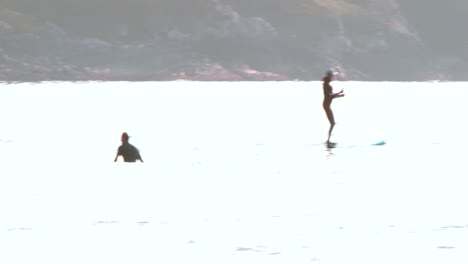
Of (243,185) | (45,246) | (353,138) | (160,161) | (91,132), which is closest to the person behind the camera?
(45,246)

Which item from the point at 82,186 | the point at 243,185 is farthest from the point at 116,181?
the point at 243,185

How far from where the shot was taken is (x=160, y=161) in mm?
39688

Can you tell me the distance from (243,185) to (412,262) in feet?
39.7

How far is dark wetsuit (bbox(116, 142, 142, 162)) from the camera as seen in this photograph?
35.9 metres

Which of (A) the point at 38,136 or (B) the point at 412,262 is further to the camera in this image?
(A) the point at 38,136

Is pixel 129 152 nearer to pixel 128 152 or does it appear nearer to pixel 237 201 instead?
pixel 128 152

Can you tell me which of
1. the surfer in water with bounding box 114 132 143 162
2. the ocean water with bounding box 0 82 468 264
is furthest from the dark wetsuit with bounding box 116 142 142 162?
the ocean water with bounding box 0 82 468 264

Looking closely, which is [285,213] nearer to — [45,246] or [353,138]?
[45,246]

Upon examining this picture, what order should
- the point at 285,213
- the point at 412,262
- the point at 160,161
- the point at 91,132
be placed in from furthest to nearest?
the point at 91,132 → the point at 160,161 → the point at 285,213 → the point at 412,262

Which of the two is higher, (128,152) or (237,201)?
(128,152)

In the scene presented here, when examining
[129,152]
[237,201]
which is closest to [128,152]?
[129,152]

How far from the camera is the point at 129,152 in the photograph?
118ft

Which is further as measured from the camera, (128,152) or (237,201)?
(128,152)

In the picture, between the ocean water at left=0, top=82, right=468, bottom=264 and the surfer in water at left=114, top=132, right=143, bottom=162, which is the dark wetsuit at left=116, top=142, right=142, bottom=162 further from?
the ocean water at left=0, top=82, right=468, bottom=264
